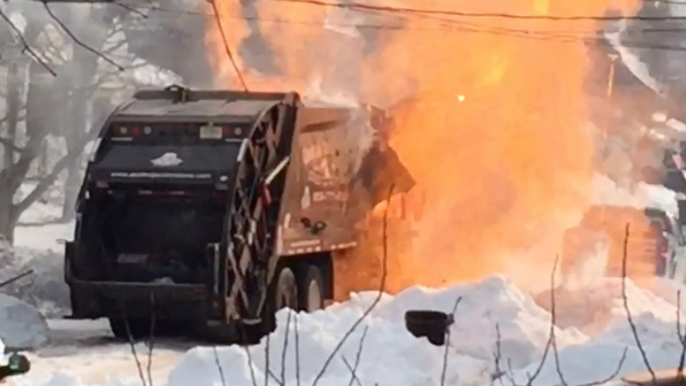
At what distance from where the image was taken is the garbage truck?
13898 mm

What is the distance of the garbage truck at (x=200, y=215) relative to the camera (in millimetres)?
13898

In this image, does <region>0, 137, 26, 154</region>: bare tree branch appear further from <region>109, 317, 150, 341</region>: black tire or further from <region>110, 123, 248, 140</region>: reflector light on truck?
<region>110, 123, 248, 140</region>: reflector light on truck

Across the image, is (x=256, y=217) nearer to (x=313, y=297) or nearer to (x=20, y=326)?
(x=313, y=297)

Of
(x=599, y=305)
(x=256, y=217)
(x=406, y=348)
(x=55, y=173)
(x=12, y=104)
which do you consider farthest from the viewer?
(x=55, y=173)

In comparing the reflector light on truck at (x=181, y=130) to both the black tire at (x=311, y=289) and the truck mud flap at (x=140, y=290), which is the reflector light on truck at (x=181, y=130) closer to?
the truck mud flap at (x=140, y=290)

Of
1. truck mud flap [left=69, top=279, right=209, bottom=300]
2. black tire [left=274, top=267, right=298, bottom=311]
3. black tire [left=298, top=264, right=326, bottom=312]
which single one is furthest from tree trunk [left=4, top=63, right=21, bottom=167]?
truck mud flap [left=69, top=279, right=209, bottom=300]

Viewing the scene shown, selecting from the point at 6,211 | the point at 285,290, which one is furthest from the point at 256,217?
the point at 6,211

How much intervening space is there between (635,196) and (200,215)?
2312cm

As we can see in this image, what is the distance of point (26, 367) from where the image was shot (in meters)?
5.09

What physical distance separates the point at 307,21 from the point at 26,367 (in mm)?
25093

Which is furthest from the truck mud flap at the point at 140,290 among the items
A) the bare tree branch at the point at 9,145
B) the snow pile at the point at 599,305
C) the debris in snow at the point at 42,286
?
the bare tree branch at the point at 9,145

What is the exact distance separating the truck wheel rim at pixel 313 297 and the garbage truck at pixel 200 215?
0.40 ft

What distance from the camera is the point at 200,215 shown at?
14367 mm

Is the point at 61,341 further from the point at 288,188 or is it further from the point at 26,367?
the point at 26,367
